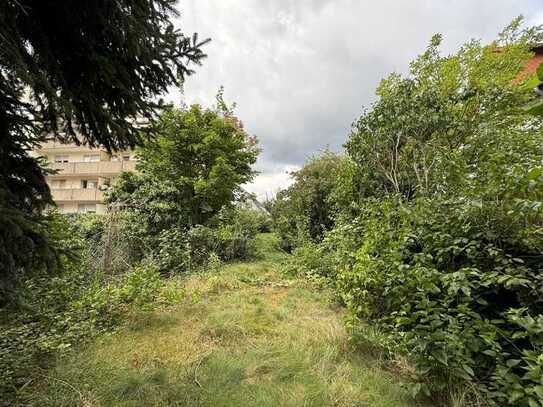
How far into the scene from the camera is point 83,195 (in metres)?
22.6

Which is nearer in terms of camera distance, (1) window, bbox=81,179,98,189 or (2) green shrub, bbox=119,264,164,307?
(2) green shrub, bbox=119,264,164,307

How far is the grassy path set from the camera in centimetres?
233

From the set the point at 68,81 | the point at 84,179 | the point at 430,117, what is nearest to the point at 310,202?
the point at 430,117

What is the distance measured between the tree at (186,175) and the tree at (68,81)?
23.8 feet

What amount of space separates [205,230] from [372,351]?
7.00 meters

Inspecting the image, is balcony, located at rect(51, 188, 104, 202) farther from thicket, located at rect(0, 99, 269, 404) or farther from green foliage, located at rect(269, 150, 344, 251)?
green foliage, located at rect(269, 150, 344, 251)

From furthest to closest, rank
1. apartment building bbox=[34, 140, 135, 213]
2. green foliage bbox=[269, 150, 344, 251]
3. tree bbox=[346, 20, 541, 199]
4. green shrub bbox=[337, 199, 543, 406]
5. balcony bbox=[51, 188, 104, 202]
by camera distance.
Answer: balcony bbox=[51, 188, 104, 202], apartment building bbox=[34, 140, 135, 213], green foliage bbox=[269, 150, 344, 251], tree bbox=[346, 20, 541, 199], green shrub bbox=[337, 199, 543, 406]

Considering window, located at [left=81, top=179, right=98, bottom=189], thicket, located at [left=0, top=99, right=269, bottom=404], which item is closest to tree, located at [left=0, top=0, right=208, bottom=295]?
thicket, located at [left=0, top=99, right=269, bottom=404]

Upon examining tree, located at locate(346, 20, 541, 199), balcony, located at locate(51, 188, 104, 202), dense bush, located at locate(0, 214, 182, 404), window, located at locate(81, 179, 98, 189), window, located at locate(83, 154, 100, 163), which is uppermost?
window, located at locate(83, 154, 100, 163)

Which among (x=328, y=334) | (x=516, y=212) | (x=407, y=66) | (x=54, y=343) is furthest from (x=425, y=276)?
(x=407, y=66)

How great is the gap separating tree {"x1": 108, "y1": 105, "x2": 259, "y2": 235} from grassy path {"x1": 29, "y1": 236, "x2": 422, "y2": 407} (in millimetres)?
5696

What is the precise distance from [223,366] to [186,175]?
28.9ft

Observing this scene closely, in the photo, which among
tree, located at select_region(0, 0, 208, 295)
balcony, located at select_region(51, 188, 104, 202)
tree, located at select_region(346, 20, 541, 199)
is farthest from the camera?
balcony, located at select_region(51, 188, 104, 202)

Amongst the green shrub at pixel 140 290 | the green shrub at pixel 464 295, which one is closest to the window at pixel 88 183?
the green shrub at pixel 140 290
